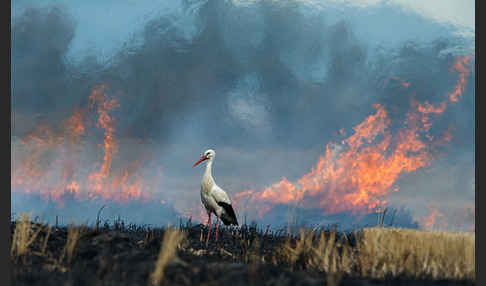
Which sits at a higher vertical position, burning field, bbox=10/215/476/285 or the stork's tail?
the stork's tail

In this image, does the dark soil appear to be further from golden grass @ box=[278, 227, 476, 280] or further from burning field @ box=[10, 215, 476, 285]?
golden grass @ box=[278, 227, 476, 280]

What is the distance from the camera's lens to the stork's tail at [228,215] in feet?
39.2

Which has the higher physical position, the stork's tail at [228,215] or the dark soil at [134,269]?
the stork's tail at [228,215]

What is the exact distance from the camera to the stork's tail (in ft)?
39.2

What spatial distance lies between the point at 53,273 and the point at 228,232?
7.09m

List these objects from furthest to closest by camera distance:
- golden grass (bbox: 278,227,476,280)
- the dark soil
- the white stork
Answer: the white stork, golden grass (bbox: 278,227,476,280), the dark soil

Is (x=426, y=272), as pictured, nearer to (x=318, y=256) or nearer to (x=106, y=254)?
(x=318, y=256)

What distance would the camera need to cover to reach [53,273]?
239 inches

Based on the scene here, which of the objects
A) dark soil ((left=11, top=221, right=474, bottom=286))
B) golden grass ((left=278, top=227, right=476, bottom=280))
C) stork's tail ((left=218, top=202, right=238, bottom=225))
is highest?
stork's tail ((left=218, top=202, right=238, bottom=225))

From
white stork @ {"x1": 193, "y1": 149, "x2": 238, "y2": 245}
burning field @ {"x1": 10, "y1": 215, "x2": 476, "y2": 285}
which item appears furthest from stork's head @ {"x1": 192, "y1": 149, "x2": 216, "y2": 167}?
burning field @ {"x1": 10, "y1": 215, "x2": 476, "y2": 285}

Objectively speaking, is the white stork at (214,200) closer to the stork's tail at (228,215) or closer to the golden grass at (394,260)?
the stork's tail at (228,215)

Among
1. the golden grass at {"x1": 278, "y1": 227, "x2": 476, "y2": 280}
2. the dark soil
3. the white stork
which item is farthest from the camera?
the white stork

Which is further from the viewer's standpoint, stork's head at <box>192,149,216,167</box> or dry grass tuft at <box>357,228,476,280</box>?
stork's head at <box>192,149,216,167</box>

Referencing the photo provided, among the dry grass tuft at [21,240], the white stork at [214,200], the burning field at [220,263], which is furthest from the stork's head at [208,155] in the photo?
the dry grass tuft at [21,240]
